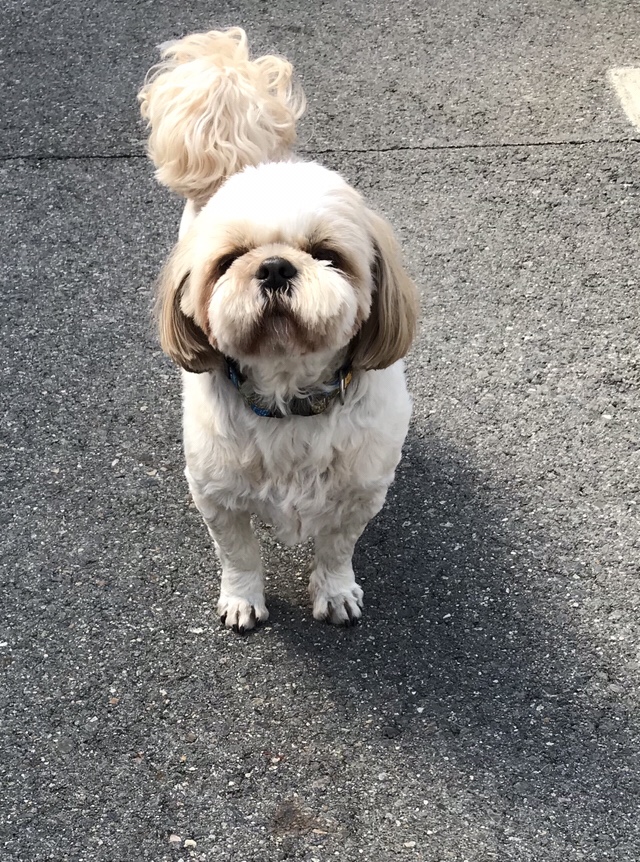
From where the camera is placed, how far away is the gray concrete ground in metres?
2.59

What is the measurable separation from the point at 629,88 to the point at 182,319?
365cm

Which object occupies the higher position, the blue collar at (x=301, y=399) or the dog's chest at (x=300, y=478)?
the blue collar at (x=301, y=399)

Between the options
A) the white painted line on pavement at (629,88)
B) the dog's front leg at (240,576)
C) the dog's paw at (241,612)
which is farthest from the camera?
the white painted line on pavement at (629,88)

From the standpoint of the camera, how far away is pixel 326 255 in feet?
7.43

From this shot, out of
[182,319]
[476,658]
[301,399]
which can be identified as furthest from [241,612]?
[182,319]

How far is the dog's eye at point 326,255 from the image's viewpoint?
2246mm

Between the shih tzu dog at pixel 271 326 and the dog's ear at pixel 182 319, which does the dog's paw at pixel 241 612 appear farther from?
the dog's ear at pixel 182 319

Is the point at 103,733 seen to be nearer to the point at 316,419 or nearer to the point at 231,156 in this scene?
the point at 316,419

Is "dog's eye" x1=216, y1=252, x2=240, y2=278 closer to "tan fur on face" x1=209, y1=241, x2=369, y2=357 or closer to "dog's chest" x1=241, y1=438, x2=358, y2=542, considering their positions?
"tan fur on face" x1=209, y1=241, x2=369, y2=357

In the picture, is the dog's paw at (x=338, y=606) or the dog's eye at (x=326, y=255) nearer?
the dog's eye at (x=326, y=255)

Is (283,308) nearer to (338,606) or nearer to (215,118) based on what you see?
(215,118)

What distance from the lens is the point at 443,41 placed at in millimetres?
5602

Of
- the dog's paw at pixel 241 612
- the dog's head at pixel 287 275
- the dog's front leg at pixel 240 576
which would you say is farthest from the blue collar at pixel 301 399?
the dog's paw at pixel 241 612

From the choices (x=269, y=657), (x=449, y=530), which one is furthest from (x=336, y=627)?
(x=449, y=530)
